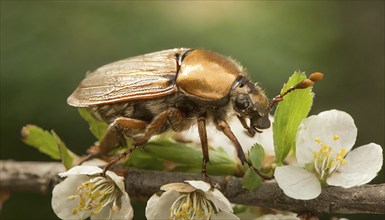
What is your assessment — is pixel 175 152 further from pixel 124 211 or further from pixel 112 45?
pixel 112 45

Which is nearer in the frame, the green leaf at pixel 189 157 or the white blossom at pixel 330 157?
the white blossom at pixel 330 157

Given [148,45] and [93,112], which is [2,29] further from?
[93,112]

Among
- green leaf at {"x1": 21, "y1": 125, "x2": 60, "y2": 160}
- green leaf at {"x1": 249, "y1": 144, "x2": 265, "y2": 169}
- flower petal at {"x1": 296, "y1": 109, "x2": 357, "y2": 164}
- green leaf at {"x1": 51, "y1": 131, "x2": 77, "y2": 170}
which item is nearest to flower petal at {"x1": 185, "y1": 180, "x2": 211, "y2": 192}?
green leaf at {"x1": 249, "y1": 144, "x2": 265, "y2": 169}

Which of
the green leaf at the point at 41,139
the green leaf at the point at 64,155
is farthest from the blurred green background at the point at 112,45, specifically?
the green leaf at the point at 64,155

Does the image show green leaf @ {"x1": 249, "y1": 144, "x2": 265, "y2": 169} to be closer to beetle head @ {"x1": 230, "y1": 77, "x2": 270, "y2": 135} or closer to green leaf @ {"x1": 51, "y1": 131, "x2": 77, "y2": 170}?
beetle head @ {"x1": 230, "y1": 77, "x2": 270, "y2": 135}

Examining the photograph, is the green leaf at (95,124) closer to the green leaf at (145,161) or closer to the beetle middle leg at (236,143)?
the green leaf at (145,161)

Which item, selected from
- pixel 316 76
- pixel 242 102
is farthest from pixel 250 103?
pixel 316 76
